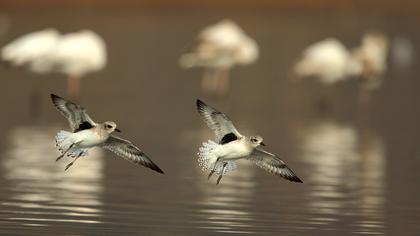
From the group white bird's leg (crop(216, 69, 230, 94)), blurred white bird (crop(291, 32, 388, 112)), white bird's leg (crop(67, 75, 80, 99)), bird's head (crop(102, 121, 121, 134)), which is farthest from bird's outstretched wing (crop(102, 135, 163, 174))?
white bird's leg (crop(216, 69, 230, 94))

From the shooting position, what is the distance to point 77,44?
90.6 ft

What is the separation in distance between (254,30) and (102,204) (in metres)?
33.3

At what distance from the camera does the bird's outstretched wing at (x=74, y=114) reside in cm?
1288

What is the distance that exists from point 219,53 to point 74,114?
16.7 metres

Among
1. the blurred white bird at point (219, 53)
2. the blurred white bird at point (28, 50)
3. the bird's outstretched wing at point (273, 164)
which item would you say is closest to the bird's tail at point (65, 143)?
the bird's outstretched wing at point (273, 164)

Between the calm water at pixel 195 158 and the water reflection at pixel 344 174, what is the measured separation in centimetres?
2

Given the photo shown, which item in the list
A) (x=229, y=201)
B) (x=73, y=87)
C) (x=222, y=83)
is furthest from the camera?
(x=222, y=83)

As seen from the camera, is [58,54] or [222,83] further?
[222,83]

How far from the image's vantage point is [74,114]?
13.0 m

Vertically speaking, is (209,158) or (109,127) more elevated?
(109,127)

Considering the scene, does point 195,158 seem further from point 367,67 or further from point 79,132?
point 367,67

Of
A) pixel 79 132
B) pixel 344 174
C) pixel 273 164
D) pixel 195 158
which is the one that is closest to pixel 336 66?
pixel 195 158

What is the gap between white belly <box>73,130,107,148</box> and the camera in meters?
12.8

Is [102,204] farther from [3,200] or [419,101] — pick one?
[419,101]
